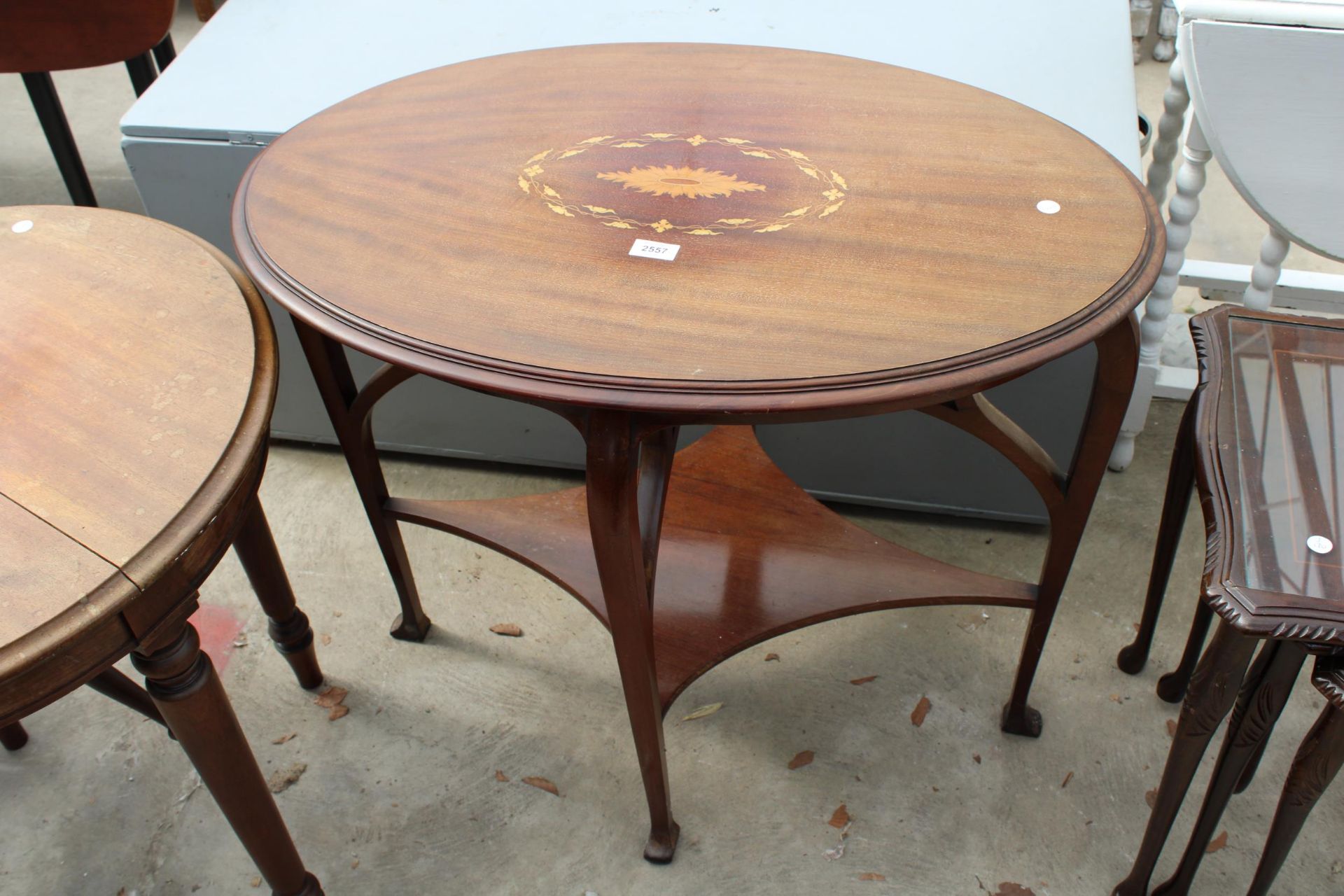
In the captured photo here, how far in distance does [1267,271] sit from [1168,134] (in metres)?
0.32

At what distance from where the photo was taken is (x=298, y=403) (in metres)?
2.05

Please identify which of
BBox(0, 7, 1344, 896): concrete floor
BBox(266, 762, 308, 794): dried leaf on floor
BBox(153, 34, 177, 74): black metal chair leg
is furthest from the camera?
BBox(153, 34, 177, 74): black metal chair leg

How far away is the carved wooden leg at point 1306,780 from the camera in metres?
1.03

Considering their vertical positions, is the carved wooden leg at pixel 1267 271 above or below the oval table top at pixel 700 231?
below

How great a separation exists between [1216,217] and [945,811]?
2085 mm

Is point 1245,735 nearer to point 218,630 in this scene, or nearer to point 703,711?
point 703,711

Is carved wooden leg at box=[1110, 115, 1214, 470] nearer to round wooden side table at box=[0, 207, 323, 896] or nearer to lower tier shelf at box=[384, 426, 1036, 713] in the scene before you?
lower tier shelf at box=[384, 426, 1036, 713]

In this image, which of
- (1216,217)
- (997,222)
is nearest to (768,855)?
(997,222)

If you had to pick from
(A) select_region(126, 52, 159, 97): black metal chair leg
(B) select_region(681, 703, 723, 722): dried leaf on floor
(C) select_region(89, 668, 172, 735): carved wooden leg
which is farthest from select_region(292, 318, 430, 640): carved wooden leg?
(A) select_region(126, 52, 159, 97): black metal chair leg

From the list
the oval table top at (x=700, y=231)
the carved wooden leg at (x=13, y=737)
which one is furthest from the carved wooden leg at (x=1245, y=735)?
the carved wooden leg at (x=13, y=737)

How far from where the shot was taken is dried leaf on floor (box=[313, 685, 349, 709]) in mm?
Answer: 1675

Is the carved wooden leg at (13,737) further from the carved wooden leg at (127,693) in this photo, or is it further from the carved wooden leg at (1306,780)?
the carved wooden leg at (1306,780)

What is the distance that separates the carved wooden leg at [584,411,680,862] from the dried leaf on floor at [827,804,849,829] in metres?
0.23

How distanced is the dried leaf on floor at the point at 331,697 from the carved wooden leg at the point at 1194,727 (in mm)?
1191
